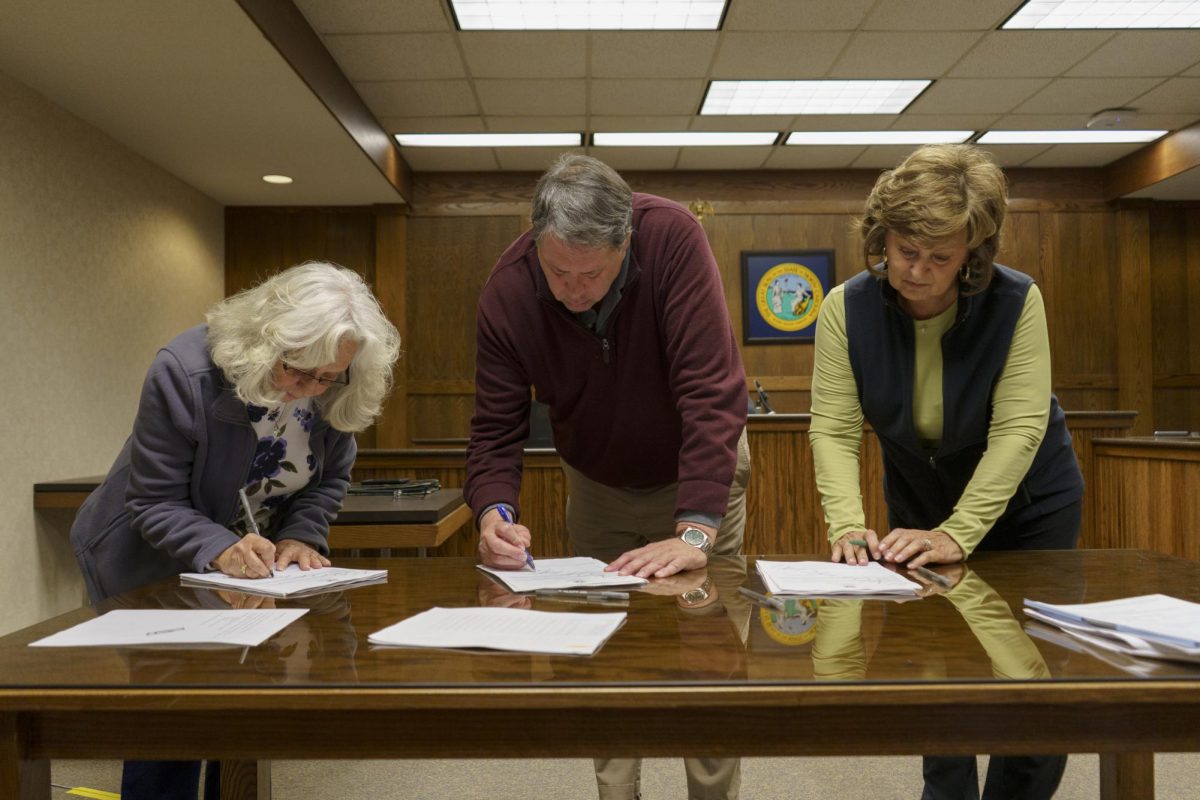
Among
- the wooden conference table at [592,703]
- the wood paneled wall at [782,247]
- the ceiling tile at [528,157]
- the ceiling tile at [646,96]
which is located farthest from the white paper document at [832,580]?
the wood paneled wall at [782,247]

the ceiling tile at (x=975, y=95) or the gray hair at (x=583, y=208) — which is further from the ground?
the ceiling tile at (x=975, y=95)

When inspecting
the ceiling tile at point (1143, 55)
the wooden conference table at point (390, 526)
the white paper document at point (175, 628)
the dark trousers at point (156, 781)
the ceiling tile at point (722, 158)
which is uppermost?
the ceiling tile at point (1143, 55)

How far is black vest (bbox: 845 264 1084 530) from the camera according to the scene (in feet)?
5.28

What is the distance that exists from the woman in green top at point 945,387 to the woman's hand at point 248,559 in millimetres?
916

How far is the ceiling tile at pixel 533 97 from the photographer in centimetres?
511

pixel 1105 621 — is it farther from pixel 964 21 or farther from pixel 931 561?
pixel 964 21

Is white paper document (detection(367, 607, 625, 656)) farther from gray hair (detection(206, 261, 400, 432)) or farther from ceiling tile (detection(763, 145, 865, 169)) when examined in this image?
ceiling tile (detection(763, 145, 865, 169))

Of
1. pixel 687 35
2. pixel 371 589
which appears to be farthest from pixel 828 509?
pixel 687 35

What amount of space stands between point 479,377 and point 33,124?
143 inches

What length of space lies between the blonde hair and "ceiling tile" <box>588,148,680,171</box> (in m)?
4.93

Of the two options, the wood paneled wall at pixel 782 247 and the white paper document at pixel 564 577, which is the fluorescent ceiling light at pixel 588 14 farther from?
the white paper document at pixel 564 577

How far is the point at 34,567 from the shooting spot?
14.1ft

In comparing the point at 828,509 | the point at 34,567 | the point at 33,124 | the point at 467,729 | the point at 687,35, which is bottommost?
the point at 34,567

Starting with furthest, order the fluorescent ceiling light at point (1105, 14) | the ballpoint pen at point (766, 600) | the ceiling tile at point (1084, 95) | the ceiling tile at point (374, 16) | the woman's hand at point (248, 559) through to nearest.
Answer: the ceiling tile at point (1084, 95), the fluorescent ceiling light at point (1105, 14), the ceiling tile at point (374, 16), the woman's hand at point (248, 559), the ballpoint pen at point (766, 600)
